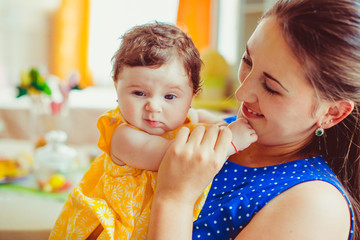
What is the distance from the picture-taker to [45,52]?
16.9ft

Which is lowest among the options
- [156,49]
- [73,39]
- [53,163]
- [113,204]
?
[53,163]

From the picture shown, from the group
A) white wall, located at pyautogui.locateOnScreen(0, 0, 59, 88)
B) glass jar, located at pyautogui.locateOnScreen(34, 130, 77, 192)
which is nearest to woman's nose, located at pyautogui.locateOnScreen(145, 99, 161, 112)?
glass jar, located at pyautogui.locateOnScreen(34, 130, 77, 192)

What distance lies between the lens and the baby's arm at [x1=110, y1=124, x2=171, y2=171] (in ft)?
3.12

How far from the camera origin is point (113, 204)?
38.5 inches

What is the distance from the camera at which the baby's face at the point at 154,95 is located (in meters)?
0.95

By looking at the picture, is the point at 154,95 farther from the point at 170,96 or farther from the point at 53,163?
the point at 53,163

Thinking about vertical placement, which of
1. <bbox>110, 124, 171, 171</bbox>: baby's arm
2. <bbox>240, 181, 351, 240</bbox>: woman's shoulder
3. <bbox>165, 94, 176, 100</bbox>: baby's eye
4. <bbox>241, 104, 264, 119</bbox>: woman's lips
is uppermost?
<bbox>165, 94, 176, 100</bbox>: baby's eye

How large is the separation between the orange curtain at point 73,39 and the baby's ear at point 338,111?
14.4 feet

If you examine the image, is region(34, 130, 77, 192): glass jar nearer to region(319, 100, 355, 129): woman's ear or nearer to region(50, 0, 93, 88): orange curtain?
region(319, 100, 355, 129): woman's ear

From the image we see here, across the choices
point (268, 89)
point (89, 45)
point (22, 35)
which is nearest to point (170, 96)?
point (268, 89)

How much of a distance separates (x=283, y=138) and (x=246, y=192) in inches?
6.9

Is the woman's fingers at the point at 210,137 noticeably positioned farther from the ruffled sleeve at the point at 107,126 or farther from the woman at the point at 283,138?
the ruffled sleeve at the point at 107,126

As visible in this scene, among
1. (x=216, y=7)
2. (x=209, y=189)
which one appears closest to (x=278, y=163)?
(x=209, y=189)

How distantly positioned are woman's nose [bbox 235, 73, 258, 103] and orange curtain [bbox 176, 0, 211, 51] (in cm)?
385
